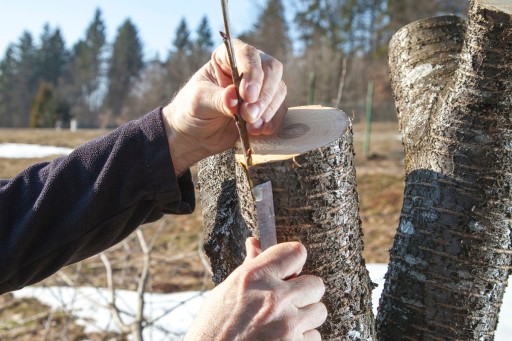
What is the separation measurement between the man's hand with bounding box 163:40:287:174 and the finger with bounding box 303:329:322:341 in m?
0.46

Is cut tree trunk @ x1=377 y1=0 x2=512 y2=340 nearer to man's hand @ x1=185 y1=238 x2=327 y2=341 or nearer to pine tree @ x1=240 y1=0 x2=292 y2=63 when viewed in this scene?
man's hand @ x1=185 y1=238 x2=327 y2=341

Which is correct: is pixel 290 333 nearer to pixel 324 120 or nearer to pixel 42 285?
pixel 324 120

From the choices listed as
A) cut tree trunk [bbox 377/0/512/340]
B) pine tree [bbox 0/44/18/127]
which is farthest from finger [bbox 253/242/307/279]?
pine tree [bbox 0/44/18/127]


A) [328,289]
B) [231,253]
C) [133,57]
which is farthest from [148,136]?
[133,57]

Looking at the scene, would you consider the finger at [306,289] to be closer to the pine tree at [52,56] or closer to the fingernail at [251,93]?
the fingernail at [251,93]

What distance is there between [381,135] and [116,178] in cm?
1454

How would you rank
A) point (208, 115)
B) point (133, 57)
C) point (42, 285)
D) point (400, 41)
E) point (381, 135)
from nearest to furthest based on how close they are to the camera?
point (208, 115) < point (400, 41) < point (42, 285) < point (381, 135) < point (133, 57)

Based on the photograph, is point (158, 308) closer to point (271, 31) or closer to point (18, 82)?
point (271, 31)

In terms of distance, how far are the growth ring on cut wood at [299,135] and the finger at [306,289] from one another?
261mm

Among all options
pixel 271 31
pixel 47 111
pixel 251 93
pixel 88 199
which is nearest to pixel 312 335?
pixel 251 93

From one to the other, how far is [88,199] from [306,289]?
73 centimetres

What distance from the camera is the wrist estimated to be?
1507 mm

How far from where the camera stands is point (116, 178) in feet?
4.95

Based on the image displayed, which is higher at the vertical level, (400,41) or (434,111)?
(400,41)
